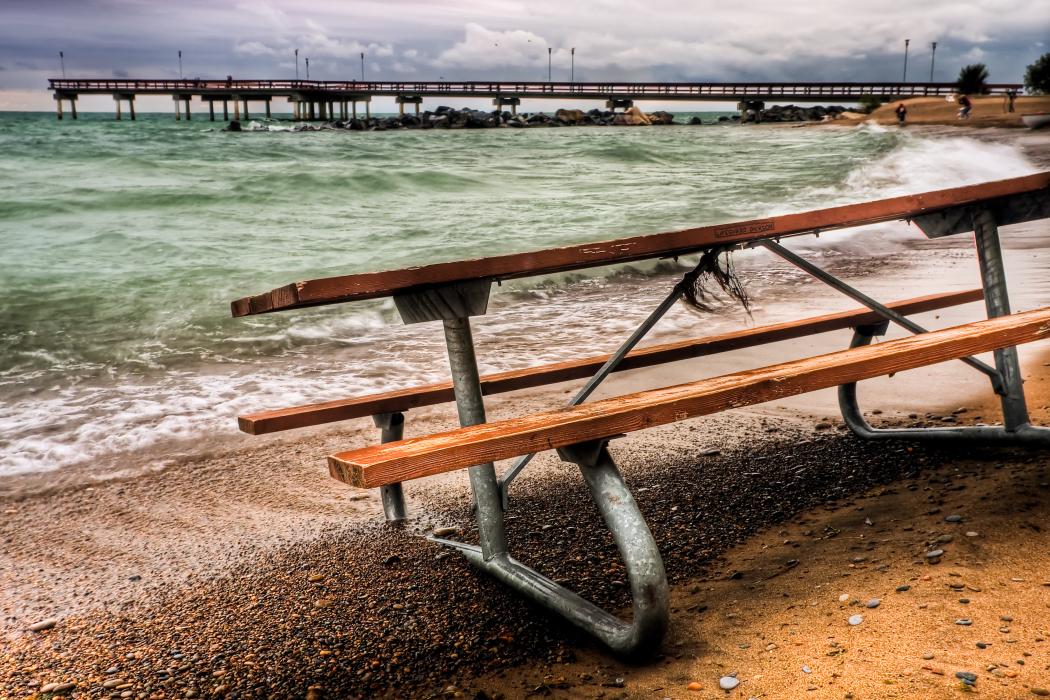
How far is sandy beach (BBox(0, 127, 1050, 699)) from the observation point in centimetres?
211

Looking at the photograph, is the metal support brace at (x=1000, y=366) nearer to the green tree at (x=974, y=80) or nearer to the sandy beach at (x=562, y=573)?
the sandy beach at (x=562, y=573)

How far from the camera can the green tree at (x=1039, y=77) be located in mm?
50906

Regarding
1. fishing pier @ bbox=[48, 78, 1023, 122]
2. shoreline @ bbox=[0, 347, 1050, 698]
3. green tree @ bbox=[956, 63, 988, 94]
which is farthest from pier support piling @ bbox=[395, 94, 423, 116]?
shoreline @ bbox=[0, 347, 1050, 698]

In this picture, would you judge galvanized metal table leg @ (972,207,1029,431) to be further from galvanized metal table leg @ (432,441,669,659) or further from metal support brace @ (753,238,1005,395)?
galvanized metal table leg @ (432,441,669,659)

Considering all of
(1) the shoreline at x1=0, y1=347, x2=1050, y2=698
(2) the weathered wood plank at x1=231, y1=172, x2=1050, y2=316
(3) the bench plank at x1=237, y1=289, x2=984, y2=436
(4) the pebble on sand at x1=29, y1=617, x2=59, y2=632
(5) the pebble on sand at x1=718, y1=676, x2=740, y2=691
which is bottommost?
(4) the pebble on sand at x1=29, y1=617, x2=59, y2=632

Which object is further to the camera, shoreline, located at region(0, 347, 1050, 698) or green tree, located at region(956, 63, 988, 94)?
green tree, located at region(956, 63, 988, 94)

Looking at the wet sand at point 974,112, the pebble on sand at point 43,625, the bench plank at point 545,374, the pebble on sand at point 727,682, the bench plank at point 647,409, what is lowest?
the pebble on sand at point 43,625

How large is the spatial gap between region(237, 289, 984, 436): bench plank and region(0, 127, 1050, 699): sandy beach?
507mm

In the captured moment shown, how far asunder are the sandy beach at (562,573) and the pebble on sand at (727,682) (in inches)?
0.6

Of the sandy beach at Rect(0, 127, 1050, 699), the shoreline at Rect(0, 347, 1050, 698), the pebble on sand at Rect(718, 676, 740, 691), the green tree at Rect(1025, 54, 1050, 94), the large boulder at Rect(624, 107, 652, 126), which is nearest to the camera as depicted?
the pebble on sand at Rect(718, 676, 740, 691)

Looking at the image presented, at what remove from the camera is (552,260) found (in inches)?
87.3

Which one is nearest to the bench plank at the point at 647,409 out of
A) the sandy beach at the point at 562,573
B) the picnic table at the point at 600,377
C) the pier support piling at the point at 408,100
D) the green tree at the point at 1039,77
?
the picnic table at the point at 600,377

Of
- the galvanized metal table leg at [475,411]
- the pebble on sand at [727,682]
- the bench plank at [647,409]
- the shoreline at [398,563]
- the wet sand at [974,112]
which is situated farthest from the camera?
the wet sand at [974,112]

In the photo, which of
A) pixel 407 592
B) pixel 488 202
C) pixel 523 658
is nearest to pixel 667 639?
pixel 523 658
